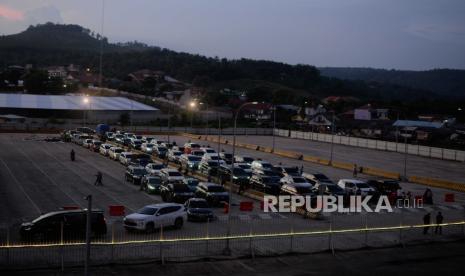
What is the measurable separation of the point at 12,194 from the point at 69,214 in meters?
12.6

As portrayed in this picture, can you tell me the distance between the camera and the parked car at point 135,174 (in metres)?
38.7

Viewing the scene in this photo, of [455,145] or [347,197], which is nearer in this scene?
[347,197]

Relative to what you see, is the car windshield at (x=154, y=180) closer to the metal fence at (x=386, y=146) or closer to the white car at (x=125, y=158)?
the white car at (x=125, y=158)

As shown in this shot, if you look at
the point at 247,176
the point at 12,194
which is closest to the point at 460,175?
the point at 247,176

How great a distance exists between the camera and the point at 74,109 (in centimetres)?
10488

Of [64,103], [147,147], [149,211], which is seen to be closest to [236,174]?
[149,211]

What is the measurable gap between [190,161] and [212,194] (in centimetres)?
1369

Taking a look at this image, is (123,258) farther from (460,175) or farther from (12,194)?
(460,175)

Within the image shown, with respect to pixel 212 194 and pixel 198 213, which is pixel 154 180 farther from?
pixel 198 213

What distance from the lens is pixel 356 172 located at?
156 ft

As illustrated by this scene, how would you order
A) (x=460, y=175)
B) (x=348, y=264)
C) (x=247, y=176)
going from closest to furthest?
(x=348, y=264), (x=247, y=176), (x=460, y=175)

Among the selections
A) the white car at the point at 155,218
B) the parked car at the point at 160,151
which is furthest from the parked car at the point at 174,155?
the white car at the point at 155,218

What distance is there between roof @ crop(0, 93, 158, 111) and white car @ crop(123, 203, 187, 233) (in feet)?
258

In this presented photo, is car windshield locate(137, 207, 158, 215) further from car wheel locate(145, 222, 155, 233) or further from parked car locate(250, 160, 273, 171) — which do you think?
parked car locate(250, 160, 273, 171)
